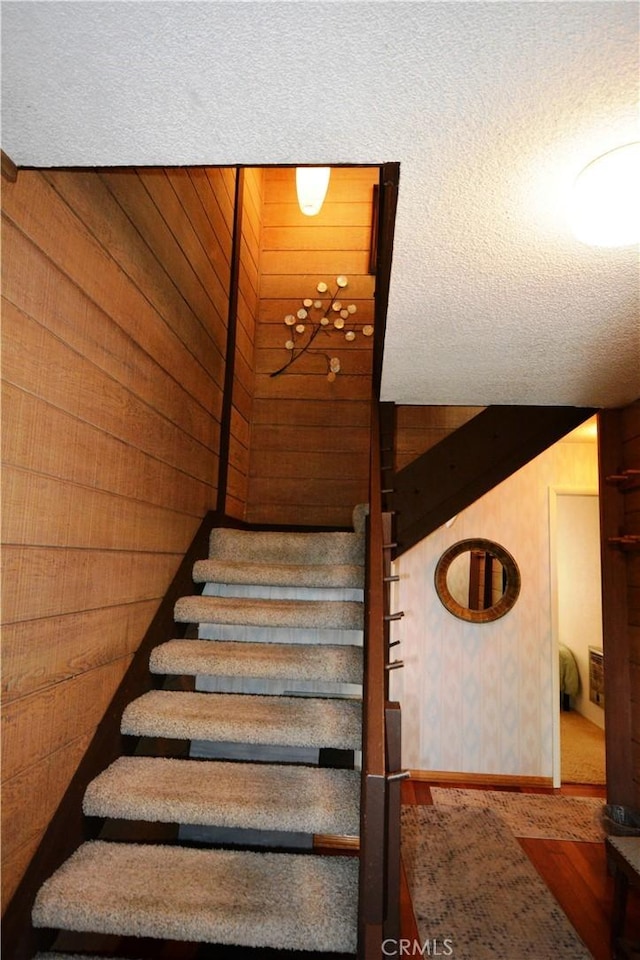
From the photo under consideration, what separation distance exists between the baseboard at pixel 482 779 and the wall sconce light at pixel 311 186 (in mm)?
3960

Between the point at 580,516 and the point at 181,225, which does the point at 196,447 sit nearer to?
the point at 181,225

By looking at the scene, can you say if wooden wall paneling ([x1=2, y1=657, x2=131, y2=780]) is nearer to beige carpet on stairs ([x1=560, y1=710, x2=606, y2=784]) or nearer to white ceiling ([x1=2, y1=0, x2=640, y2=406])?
white ceiling ([x1=2, y1=0, x2=640, y2=406])

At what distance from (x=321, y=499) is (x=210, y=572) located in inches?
55.9

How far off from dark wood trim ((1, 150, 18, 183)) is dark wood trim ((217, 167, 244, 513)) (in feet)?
6.38

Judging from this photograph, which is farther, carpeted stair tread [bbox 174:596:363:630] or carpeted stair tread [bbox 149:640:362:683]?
carpeted stair tread [bbox 174:596:363:630]

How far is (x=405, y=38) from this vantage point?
0.91 m

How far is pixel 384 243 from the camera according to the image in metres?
1.61

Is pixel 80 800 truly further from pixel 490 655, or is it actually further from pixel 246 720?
pixel 490 655

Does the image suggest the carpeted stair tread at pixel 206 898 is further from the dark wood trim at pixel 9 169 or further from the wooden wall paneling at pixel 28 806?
the dark wood trim at pixel 9 169

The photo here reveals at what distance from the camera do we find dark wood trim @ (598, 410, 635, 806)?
2713 mm

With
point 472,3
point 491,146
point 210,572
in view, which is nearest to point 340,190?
point 210,572

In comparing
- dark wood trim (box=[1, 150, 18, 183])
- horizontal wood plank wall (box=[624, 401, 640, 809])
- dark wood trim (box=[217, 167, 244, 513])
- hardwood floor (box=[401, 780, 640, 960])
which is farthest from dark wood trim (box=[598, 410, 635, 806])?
dark wood trim (box=[1, 150, 18, 183])

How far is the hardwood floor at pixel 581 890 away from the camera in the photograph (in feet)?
7.77

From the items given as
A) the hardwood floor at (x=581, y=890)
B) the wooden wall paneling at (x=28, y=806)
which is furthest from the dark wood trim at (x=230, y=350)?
the hardwood floor at (x=581, y=890)
